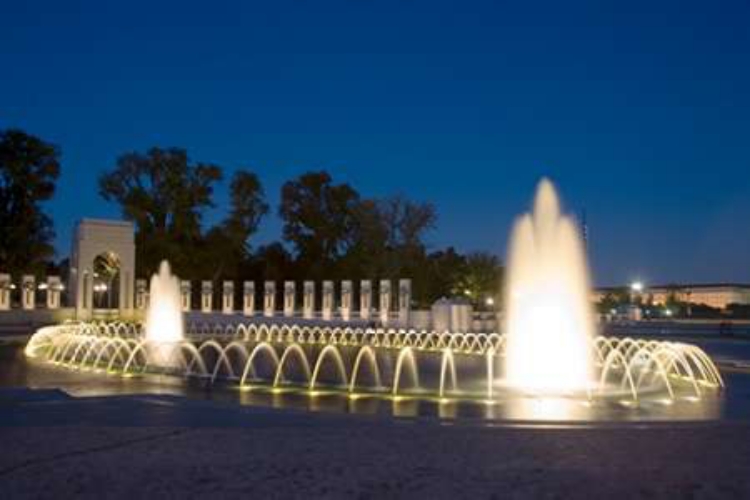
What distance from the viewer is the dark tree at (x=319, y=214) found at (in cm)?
6206

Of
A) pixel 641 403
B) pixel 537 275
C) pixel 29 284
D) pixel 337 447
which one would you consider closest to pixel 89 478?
pixel 337 447

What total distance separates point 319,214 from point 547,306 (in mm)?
45174

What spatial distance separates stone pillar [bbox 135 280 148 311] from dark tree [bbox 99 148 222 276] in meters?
4.36

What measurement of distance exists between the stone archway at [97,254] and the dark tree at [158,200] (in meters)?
6.12

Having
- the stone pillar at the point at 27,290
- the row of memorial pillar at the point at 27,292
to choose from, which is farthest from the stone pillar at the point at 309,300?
the stone pillar at the point at 27,290

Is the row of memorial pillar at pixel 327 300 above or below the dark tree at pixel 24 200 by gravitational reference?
below

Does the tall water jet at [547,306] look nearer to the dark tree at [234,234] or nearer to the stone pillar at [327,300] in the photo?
the stone pillar at [327,300]

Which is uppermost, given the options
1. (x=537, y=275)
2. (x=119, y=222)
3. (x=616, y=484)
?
(x=119, y=222)

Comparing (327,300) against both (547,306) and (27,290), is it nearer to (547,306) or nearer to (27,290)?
(27,290)

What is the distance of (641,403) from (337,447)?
21.7 feet

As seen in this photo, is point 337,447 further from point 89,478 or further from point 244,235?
point 244,235

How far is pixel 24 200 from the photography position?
4969cm

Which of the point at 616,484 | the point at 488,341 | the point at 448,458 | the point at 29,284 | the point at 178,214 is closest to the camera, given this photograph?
the point at 616,484

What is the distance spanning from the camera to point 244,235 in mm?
58531
